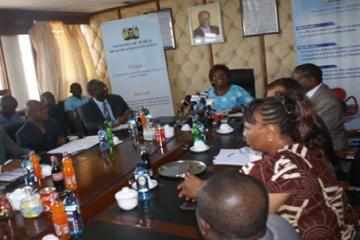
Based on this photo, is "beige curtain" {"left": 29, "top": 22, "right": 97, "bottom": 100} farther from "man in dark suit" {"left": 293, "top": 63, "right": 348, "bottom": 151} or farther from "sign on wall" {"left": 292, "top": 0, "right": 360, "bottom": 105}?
"man in dark suit" {"left": 293, "top": 63, "right": 348, "bottom": 151}

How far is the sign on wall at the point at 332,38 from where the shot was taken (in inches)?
146

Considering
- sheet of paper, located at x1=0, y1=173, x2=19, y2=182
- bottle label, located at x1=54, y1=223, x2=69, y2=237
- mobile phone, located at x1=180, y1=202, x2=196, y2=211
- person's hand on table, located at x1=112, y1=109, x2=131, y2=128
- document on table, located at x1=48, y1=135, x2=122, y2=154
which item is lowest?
mobile phone, located at x1=180, y1=202, x2=196, y2=211

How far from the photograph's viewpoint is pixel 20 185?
1.94m

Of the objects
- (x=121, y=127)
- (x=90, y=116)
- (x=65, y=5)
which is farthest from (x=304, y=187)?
(x=65, y=5)

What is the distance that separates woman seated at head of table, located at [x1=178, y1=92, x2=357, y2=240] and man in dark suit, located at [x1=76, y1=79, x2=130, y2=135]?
2.18 m

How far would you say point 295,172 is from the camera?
1.13 m

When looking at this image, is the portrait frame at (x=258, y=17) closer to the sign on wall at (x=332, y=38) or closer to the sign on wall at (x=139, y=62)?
the sign on wall at (x=332, y=38)

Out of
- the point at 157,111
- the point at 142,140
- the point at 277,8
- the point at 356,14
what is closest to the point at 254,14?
the point at 277,8

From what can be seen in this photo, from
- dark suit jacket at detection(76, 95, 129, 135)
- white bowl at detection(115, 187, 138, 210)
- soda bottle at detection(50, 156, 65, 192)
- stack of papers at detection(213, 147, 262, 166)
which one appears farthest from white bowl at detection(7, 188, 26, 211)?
dark suit jacket at detection(76, 95, 129, 135)

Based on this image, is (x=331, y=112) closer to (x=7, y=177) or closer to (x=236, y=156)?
(x=236, y=156)

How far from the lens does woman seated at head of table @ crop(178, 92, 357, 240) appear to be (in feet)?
3.73

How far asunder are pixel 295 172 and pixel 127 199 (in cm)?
70

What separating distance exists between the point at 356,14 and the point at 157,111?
2.65 meters

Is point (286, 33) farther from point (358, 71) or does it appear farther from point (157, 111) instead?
point (157, 111)
